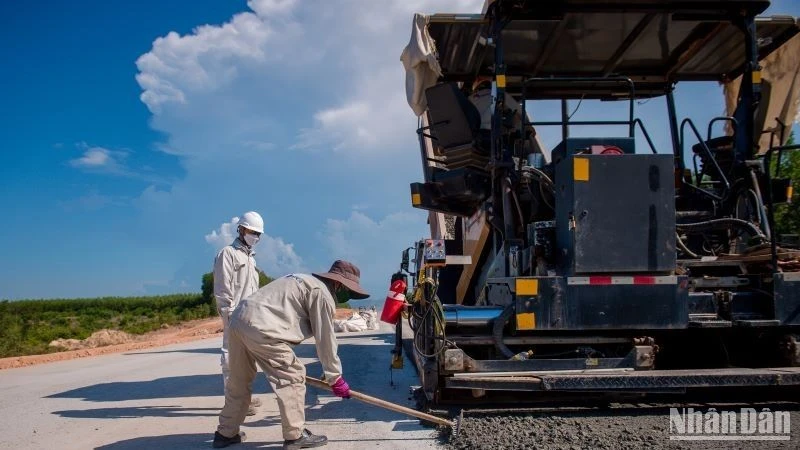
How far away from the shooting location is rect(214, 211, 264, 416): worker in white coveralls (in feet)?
17.9

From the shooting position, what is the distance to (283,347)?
162 inches

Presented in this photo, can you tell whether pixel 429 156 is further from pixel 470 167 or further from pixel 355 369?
pixel 355 369

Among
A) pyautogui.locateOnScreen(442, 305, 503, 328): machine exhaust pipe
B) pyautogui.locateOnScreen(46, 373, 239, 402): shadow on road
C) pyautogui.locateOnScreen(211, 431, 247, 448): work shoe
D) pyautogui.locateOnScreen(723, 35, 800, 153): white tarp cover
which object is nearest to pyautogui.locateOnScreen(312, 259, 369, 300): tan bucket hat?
pyautogui.locateOnScreen(442, 305, 503, 328): machine exhaust pipe

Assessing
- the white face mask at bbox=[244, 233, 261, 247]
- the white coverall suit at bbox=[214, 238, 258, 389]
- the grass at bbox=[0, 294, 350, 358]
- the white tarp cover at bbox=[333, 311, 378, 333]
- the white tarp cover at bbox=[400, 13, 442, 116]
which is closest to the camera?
the white coverall suit at bbox=[214, 238, 258, 389]

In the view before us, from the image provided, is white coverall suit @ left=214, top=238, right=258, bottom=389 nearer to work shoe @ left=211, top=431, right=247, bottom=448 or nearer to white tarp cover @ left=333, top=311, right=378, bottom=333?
work shoe @ left=211, top=431, right=247, bottom=448

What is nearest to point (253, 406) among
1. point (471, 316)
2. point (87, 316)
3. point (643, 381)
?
point (471, 316)

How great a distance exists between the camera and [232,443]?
14.2ft

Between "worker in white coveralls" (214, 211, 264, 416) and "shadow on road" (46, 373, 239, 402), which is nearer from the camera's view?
"worker in white coveralls" (214, 211, 264, 416)

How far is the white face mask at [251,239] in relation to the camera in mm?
5645

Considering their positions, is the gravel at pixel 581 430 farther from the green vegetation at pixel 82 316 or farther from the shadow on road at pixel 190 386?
the green vegetation at pixel 82 316

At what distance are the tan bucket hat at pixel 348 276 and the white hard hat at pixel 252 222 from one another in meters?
1.31

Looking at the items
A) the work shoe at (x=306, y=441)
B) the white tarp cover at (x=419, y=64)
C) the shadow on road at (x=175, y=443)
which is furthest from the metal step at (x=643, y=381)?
the white tarp cover at (x=419, y=64)

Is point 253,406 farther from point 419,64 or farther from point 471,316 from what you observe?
point 419,64

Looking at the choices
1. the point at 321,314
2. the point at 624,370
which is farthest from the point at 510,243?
the point at 321,314
